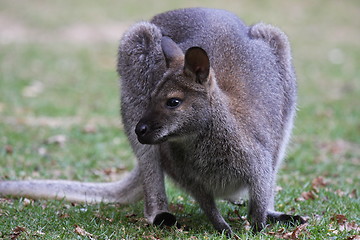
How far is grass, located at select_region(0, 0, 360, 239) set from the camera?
5484mm

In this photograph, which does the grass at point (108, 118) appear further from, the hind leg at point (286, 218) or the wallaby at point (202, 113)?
the wallaby at point (202, 113)

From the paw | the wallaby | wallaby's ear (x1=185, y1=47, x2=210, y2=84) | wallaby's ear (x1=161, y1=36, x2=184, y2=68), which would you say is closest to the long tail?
the wallaby

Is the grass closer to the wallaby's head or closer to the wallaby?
the wallaby

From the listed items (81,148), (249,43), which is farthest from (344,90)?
(249,43)

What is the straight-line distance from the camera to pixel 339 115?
1132 cm

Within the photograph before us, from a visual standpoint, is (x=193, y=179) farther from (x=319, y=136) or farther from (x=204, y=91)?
(x=319, y=136)

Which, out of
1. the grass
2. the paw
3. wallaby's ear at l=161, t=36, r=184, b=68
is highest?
wallaby's ear at l=161, t=36, r=184, b=68

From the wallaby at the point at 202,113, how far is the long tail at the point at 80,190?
0.01 m

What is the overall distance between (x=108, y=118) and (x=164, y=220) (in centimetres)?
574

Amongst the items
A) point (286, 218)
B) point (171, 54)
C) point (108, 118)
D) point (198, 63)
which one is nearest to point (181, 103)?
point (198, 63)

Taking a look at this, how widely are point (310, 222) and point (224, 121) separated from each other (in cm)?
122

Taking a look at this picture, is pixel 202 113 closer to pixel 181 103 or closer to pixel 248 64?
pixel 181 103

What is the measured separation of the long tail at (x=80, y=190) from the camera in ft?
20.6

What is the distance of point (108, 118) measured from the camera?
10.9 metres
